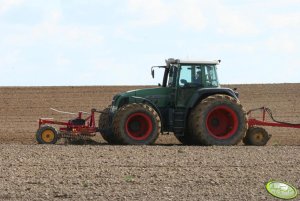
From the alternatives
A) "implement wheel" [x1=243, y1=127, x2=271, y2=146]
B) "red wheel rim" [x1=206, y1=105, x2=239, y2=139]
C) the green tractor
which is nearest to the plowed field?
"implement wheel" [x1=243, y1=127, x2=271, y2=146]

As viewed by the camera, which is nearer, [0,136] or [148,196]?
[148,196]

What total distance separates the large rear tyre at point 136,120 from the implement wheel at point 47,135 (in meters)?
1.45

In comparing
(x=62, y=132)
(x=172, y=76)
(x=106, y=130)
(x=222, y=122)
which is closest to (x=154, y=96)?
(x=172, y=76)

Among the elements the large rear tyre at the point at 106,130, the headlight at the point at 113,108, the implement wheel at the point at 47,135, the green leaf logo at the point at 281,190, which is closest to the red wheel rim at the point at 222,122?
the headlight at the point at 113,108

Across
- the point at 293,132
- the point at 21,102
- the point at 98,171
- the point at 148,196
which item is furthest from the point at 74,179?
the point at 21,102

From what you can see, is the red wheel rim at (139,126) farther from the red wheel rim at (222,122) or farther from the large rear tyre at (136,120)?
the red wheel rim at (222,122)

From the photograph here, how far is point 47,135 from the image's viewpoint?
1805 centimetres

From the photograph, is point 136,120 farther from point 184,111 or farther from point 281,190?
point 281,190

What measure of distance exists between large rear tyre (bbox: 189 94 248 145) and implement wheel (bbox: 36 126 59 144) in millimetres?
3197

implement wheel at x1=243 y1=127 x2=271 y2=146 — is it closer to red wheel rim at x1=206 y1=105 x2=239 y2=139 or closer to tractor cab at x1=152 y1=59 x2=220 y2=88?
red wheel rim at x1=206 y1=105 x2=239 y2=139

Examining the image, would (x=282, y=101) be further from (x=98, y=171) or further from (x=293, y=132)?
(x=98, y=171)

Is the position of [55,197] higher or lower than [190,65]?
lower

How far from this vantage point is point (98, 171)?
1260 centimetres

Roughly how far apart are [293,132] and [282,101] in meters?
9.78
